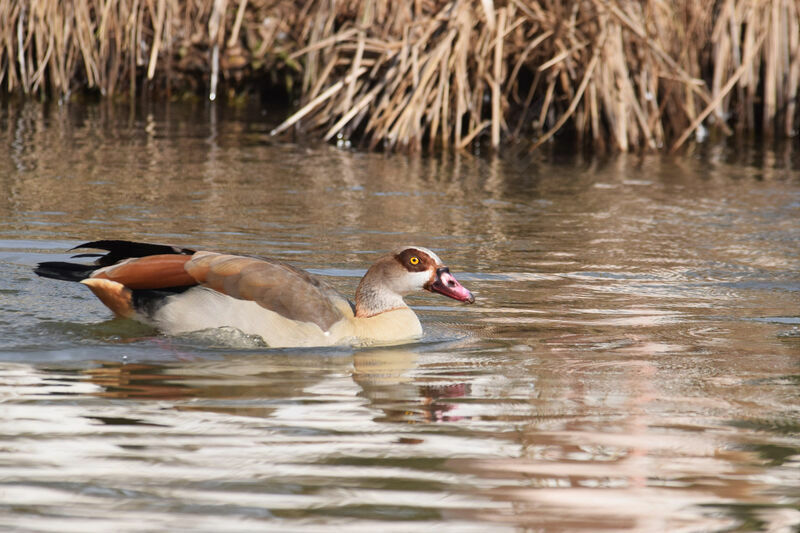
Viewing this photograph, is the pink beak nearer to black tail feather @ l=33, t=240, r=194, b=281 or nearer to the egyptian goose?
the egyptian goose

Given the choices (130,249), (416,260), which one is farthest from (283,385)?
(130,249)

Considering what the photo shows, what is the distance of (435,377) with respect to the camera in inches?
218

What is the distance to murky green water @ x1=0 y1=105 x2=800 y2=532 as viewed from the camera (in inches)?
150

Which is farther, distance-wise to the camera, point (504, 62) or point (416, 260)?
point (504, 62)

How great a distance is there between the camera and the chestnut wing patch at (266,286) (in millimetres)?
6039

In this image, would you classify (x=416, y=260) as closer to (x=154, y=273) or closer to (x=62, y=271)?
(x=154, y=273)

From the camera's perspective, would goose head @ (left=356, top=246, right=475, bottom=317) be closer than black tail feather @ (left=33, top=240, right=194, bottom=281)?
No

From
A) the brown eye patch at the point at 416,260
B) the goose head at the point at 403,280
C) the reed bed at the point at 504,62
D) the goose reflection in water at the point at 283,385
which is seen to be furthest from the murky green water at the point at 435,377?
the reed bed at the point at 504,62

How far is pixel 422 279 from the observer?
634cm

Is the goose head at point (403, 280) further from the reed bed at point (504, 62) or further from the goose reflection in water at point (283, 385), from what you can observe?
the reed bed at point (504, 62)

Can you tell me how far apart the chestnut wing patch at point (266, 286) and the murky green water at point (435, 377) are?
0.22 metres

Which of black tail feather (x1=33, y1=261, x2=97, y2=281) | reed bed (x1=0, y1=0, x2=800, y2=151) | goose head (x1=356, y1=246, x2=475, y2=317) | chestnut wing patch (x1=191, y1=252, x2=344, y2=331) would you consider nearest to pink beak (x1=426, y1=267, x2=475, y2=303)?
goose head (x1=356, y1=246, x2=475, y2=317)

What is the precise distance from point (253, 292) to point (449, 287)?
988mm

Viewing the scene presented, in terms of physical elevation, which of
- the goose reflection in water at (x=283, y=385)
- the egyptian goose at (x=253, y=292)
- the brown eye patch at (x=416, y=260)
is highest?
the brown eye patch at (x=416, y=260)
